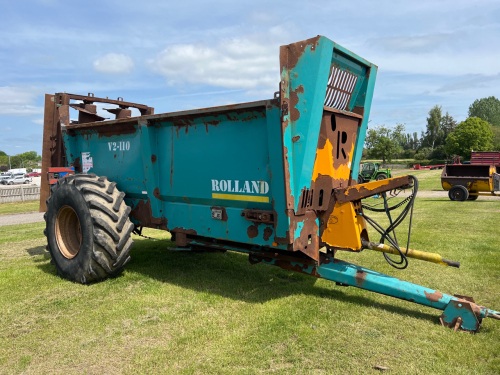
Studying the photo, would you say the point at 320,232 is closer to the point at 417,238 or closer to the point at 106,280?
the point at 106,280

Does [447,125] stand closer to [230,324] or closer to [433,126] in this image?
[433,126]

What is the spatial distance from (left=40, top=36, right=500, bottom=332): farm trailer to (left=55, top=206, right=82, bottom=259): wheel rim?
0.05ft

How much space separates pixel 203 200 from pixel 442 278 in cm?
326

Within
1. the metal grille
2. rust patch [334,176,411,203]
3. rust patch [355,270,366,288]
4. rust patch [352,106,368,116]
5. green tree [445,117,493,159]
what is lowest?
rust patch [355,270,366,288]

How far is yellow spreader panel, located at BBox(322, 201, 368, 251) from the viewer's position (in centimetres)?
388

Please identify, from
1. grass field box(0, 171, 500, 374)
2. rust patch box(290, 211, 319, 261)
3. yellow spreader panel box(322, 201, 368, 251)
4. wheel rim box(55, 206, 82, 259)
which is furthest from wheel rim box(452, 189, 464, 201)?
wheel rim box(55, 206, 82, 259)

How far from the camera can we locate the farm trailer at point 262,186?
346cm

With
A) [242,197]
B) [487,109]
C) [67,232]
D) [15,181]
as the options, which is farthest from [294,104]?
[487,109]

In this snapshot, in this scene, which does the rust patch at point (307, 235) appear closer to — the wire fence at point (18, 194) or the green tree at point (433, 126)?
the wire fence at point (18, 194)

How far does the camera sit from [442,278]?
475cm

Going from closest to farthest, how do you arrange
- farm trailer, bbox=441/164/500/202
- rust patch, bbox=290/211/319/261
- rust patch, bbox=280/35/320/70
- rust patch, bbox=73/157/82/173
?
rust patch, bbox=280/35/320/70 → rust patch, bbox=290/211/319/261 → rust patch, bbox=73/157/82/173 → farm trailer, bbox=441/164/500/202

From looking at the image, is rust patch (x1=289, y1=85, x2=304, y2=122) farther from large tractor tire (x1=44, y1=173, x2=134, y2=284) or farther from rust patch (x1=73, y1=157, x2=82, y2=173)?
rust patch (x1=73, y1=157, x2=82, y2=173)

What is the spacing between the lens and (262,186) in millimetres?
3715

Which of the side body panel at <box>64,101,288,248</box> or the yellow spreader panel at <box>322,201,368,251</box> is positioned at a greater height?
the side body panel at <box>64,101,288,248</box>
